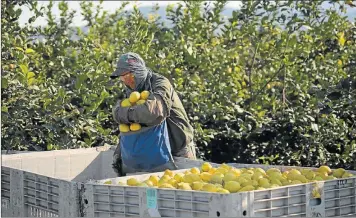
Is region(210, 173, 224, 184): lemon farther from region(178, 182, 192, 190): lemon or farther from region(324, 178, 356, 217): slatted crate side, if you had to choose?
region(324, 178, 356, 217): slatted crate side

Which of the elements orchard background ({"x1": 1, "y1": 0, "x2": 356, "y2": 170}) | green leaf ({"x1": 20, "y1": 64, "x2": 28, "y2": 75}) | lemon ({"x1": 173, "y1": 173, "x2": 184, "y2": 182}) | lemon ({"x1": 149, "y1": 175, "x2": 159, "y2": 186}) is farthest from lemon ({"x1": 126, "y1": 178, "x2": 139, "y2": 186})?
green leaf ({"x1": 20, "y1": 64, "x2": 28, "y2": 75})

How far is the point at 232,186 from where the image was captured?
14.5ft

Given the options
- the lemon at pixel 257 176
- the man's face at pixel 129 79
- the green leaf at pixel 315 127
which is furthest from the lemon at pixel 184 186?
the green leaf at pixel 315 127

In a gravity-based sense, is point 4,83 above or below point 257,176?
above

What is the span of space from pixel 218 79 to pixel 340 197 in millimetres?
3783

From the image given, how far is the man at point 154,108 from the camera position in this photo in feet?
17.9

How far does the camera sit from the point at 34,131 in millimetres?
7664

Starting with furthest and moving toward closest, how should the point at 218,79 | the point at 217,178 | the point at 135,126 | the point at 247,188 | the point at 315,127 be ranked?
the point at 218,79, the point at 315,127, the point at 135,126, the point at 217,178, the point at 247,188

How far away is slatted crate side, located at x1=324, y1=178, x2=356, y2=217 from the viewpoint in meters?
4.44

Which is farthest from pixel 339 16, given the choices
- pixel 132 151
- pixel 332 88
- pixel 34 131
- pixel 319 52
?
pixel 132 151

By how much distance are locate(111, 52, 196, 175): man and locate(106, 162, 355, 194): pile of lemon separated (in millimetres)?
537

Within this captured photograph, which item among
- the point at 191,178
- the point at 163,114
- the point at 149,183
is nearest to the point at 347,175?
the point at 191,178

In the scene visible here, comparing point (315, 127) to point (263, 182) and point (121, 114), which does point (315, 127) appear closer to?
point (121, 114)

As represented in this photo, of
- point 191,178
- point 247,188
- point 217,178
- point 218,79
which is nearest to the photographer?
point 247,188
